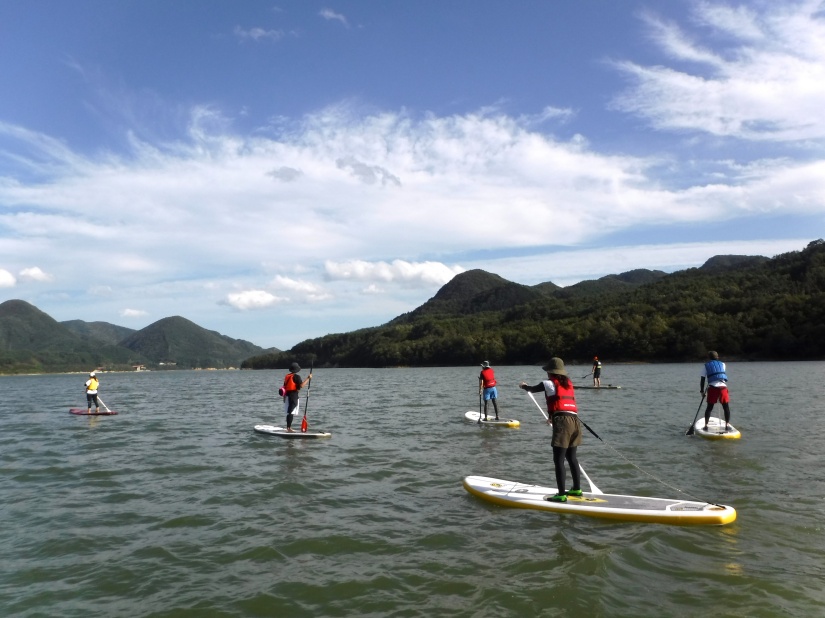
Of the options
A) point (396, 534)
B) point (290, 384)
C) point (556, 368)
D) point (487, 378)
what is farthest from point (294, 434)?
point (556, 368)

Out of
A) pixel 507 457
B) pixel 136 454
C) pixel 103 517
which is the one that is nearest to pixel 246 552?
pixel 103 517

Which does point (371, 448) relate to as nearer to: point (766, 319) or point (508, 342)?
point (766, 319)

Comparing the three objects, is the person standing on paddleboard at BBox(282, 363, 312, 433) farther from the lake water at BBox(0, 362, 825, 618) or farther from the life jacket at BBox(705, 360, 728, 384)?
the life jacket at BBox(705, 360, 728, 384)

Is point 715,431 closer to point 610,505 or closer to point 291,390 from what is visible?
point 610,505

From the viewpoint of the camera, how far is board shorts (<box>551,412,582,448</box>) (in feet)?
35.5

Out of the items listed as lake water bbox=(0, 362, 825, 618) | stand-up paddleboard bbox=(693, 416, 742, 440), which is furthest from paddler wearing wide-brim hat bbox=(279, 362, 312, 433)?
stand-up paddleboard bbox=(693, 416, 742, 440)

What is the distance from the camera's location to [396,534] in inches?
388

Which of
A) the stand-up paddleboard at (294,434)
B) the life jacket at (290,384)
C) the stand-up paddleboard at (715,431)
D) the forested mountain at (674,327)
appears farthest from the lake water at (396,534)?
the forested mountain at (674,327)

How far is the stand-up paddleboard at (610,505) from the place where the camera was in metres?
9.89

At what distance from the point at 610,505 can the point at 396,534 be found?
4056mm

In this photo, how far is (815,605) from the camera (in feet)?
22.2

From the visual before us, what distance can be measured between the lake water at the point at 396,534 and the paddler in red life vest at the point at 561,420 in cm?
75

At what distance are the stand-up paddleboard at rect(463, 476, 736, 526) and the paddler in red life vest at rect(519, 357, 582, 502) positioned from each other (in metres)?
0.26

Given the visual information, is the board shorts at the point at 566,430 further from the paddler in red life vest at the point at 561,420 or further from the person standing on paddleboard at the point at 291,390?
the person standing on paddleboard at the point at 291,390
